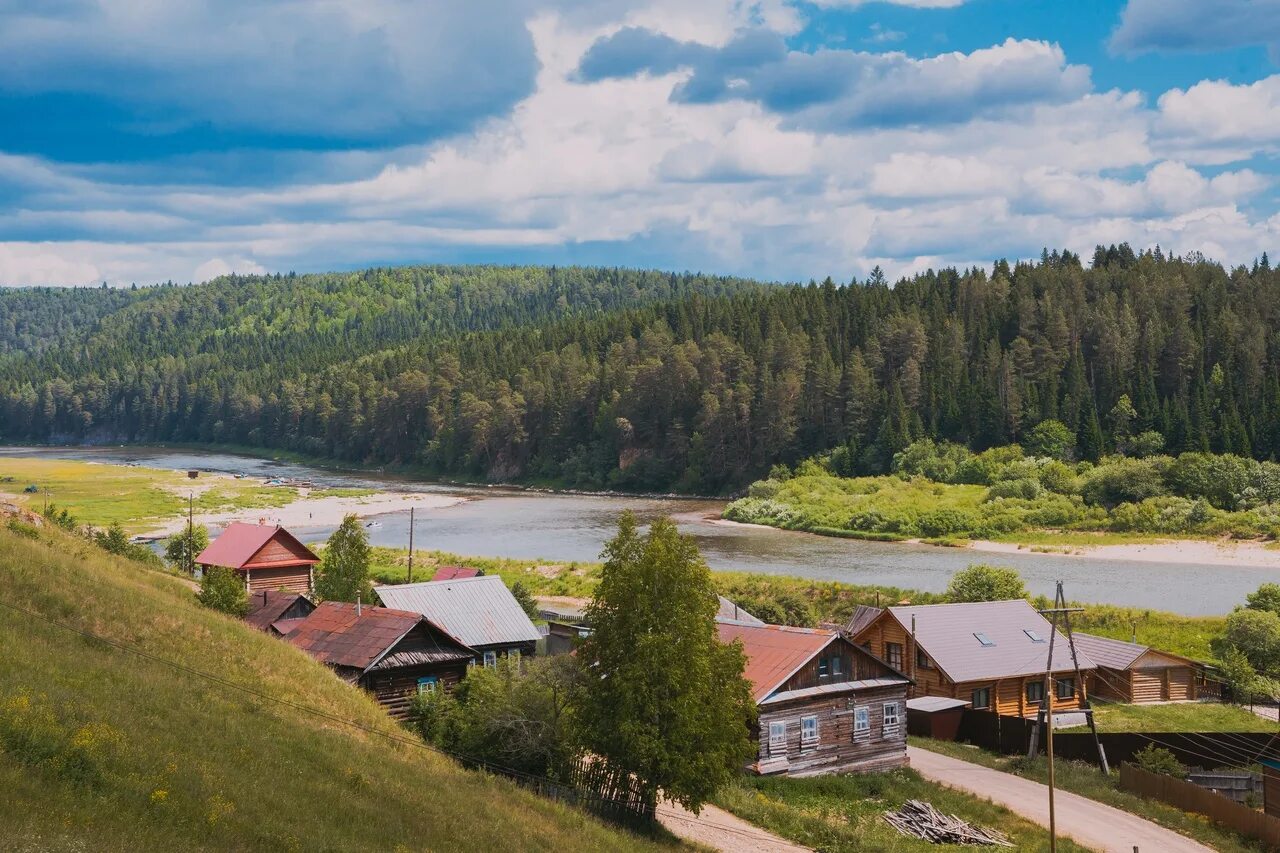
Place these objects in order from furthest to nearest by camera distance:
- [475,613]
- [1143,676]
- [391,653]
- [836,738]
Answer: [1143,676], [475,613], [836,738], [391,653]

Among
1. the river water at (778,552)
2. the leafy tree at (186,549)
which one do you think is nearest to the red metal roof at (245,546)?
the leafy tree at (186,549)

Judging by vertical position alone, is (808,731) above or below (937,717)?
above

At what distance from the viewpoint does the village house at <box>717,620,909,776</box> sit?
34.1 meters

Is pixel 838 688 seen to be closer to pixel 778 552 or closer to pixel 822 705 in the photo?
pixel 822 705

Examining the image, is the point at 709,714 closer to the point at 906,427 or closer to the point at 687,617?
the point at 687,617

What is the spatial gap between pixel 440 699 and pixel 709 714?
7245 mm

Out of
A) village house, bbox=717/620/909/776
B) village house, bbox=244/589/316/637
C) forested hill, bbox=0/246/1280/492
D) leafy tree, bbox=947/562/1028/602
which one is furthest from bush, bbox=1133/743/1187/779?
forested hill, bbox=0/246/1280/492

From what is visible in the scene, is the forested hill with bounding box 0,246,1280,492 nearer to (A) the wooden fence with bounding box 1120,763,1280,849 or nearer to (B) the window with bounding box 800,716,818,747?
(A) the wooden fence with bounding box 1120,763,1280,849

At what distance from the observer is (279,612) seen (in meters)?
41.0

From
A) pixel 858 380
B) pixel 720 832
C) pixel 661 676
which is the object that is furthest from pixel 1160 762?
pixel 858 380

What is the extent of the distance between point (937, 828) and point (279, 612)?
73.2 feet

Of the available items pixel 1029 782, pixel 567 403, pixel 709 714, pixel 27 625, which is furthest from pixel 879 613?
pixel 567 403

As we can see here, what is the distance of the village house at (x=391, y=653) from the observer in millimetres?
32281

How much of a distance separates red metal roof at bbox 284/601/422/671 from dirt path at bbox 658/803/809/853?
8307 millimetres
